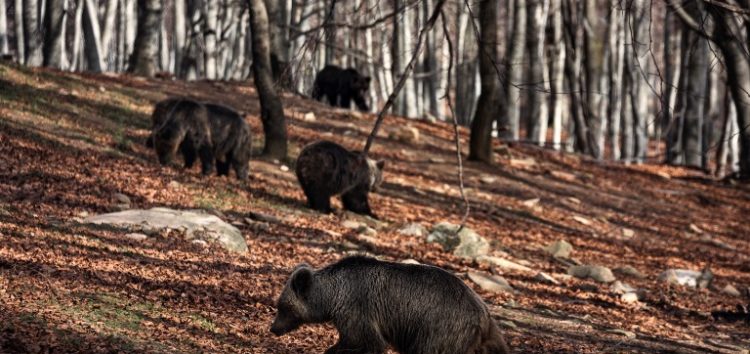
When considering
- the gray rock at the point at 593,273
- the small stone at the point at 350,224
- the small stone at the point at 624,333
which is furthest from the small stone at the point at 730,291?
the small stone at the point at 350,224

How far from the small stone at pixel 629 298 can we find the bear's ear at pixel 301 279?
7089 mm

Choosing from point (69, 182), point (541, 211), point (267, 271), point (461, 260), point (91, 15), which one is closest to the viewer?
point (267, 271)

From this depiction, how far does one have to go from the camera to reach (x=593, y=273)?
14.4 m

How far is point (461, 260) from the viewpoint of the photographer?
13.9 m

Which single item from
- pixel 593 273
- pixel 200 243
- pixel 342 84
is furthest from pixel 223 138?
pixel 342 84

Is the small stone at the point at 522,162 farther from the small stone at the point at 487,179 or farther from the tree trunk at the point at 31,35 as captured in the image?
the tree trunk at the point at 31,35

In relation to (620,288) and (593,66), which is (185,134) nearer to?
(620,288)

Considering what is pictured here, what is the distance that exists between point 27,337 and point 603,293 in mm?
8664

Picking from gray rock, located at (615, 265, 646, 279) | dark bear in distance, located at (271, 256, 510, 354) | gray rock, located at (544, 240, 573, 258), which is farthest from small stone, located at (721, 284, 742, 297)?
dark bear in distance, located at (271, 256, 510, 354)

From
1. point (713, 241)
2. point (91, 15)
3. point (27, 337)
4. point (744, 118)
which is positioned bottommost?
point (713, 241)

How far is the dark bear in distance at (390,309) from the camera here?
674 cm

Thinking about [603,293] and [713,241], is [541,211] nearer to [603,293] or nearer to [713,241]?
[713,241]

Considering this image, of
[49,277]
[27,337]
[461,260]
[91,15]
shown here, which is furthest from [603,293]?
[91,15]

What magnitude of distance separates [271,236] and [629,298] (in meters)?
4.87
